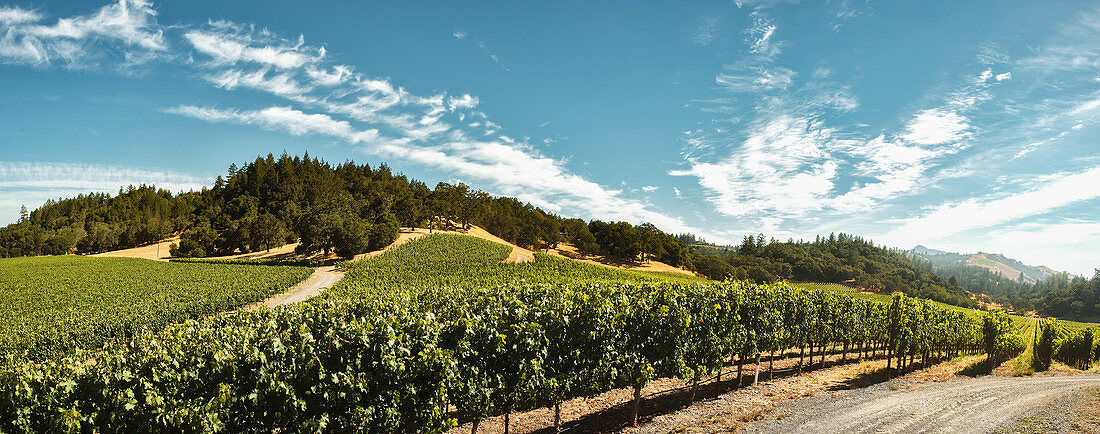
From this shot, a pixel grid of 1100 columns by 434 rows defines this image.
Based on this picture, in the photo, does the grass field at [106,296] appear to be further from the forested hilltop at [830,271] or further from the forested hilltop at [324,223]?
the forested hilltop at [830,271]

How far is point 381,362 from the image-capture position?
10.8 meters

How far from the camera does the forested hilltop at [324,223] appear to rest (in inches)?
3937

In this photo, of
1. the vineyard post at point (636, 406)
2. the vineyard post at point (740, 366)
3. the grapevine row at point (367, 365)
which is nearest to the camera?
the grapevine row at point (367, 365)

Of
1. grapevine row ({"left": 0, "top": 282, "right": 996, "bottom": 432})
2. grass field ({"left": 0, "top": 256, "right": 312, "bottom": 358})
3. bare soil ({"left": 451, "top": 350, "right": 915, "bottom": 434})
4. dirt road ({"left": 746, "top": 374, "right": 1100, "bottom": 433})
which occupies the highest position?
grapevine row ({"left": 0, "top": 282, "right": 996, "bottom": 432})

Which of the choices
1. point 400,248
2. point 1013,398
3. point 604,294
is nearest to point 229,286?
point 400,248

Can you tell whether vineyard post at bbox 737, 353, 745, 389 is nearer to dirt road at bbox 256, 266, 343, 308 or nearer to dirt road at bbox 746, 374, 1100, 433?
dirt road at bbox 746, 374, 1100, 433

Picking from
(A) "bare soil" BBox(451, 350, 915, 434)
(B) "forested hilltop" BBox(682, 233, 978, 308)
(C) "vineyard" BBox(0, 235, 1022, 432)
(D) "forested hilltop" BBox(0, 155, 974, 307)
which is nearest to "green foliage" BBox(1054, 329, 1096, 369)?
(A) "bare soil" BBox(451, 350, 915, 434)

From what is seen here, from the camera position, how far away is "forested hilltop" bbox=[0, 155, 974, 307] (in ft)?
328

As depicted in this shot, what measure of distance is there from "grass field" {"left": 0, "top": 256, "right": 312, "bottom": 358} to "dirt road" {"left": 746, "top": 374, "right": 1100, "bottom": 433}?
1625 inches

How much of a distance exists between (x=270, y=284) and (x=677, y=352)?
179 ft

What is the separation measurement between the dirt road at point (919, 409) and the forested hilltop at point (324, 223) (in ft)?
253

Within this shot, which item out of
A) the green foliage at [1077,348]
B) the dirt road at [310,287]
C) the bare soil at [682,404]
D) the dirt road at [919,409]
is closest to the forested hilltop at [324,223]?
the dirt road at [310,287]

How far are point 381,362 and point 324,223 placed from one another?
8127cm

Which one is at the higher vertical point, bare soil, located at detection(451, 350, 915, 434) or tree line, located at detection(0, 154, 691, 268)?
tree line, located at detection(0, 154, 691, 268)
